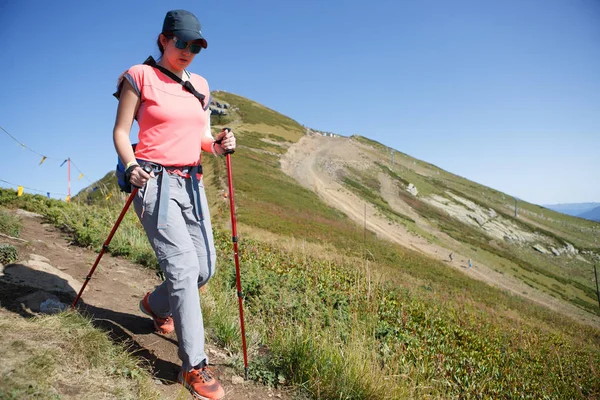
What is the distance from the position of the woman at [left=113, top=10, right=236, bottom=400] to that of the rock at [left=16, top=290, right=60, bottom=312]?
1.51m

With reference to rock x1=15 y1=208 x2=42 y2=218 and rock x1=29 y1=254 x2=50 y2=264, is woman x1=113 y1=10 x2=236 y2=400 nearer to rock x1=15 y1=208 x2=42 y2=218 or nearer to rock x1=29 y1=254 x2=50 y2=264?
rock x1=29 y1=254 x2=50 y2=264

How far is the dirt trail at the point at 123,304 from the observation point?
10.3 ft

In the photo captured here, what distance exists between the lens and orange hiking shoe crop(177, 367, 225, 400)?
2.82 metres

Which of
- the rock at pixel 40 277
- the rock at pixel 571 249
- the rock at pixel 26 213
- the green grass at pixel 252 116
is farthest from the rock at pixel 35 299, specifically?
the rock at pixel 571 249

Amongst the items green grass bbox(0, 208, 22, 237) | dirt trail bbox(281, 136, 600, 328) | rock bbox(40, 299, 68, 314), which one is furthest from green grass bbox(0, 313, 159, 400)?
dirt trail bbox(281, 136, 600, 328)

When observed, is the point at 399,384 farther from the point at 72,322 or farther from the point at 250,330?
the point at 72,322

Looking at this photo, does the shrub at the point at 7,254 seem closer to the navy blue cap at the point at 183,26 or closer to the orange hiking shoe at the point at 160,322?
the orange hiking shoe at the point at 160,322

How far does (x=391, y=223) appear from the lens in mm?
43406

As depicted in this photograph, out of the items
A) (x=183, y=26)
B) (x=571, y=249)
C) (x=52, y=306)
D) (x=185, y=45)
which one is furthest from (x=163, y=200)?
(x=571, y=249)

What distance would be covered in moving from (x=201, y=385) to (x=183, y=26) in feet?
9.28

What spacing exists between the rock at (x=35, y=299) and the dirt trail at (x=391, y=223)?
34752mm

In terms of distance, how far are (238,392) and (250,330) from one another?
0.97 meters

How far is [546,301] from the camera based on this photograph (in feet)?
119

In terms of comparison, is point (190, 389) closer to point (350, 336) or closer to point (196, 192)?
point (196, 192)
